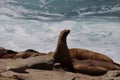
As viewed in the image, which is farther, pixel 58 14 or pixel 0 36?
pixel 58 14

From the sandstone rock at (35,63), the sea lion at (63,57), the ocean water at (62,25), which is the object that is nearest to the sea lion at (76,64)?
the sea lion at (63,57)

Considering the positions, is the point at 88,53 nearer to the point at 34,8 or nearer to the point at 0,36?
the point at 0,36

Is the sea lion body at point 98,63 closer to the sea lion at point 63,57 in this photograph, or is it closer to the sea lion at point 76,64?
the sea lion at point 76,64

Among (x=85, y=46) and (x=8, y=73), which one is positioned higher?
(x=8, y=73)

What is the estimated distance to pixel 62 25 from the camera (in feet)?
168

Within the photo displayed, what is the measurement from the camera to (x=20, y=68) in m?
8.08

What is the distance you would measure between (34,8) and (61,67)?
Result: 60902 millimetres

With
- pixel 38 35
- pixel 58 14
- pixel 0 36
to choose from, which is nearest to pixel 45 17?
pixel 58 14

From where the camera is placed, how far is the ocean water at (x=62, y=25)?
37219 millimetres

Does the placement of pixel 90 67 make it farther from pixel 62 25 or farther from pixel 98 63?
pixel 62 25

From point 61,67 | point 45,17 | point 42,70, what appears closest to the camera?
point 42,70

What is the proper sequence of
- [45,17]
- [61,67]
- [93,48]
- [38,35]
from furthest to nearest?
[45,17] < [38,35] < [93,48] < [61,67]

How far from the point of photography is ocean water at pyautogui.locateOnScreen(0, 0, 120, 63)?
3722 centimetres

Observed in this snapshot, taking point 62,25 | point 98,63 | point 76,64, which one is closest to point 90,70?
point 76,64
